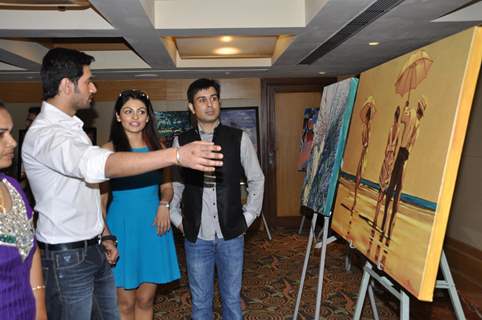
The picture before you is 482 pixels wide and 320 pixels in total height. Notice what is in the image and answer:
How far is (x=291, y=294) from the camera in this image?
3902 millimetres

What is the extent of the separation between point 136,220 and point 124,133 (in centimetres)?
52

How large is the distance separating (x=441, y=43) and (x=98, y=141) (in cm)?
600

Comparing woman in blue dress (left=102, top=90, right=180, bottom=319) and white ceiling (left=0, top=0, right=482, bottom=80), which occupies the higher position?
white ceiling (left=0, top=0, right=482, bottom=80)

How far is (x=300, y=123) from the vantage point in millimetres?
6977

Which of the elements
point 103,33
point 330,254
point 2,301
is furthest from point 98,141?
point 2,301

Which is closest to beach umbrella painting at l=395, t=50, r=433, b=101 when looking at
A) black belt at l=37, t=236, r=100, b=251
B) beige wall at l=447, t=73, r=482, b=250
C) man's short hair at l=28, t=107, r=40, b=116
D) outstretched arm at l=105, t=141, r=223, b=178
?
outstretched arm at l=105, t=141, r=223, b=178

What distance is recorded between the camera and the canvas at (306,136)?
6246 mm

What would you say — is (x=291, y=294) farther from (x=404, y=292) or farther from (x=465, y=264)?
(x=404, y=292)

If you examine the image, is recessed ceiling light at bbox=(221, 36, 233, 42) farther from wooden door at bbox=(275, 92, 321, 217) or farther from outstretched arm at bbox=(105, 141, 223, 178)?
outstretched arm at bbox=(105, 141, 223, 178)

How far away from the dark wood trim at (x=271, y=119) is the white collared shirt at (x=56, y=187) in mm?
5216

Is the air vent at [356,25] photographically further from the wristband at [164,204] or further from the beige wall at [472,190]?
the wristband at [164,204]

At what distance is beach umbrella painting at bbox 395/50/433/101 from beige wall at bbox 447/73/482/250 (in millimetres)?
3165

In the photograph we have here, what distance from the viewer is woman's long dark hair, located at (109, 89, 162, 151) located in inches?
91.6

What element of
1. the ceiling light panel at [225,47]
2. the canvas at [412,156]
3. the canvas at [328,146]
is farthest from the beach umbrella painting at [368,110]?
the ceiling light panel at [225,47]
